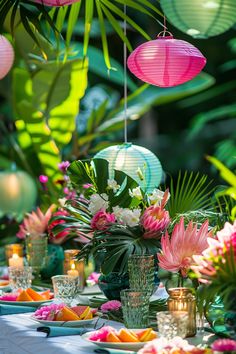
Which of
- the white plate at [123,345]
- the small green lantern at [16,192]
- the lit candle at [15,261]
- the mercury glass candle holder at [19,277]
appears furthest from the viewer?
the small green lantern at [16,192]

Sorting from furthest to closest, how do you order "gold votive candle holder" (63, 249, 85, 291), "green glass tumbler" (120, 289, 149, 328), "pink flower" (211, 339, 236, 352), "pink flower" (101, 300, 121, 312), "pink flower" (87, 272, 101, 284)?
"pink flower" (87, 272, 101, 284), "gold votive candle holder" (63, 249, 85, 291), "pink flower" (101, 300, 121, 312), "green glass tumbler" (120, 289, 149, 328), "pink flower" (211, 339, 236, 352)

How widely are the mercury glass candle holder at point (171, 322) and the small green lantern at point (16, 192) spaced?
3386 mm

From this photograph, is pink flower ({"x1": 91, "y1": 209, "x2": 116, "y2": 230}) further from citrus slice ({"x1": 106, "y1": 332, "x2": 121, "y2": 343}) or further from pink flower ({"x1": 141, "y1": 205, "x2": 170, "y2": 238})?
citrus slice ({"x1": 106, "y1": 332, "x2": 121, "y2": 343})

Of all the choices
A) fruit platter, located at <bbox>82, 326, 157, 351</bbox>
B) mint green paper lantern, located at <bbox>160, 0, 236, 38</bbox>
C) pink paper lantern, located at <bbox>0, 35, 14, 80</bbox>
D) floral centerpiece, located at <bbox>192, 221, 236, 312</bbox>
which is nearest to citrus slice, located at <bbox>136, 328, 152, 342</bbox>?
fruit platter, located at <bbox>82, 326, 157, 351</bbox>

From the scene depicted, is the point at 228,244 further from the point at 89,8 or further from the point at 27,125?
the point at 27,125

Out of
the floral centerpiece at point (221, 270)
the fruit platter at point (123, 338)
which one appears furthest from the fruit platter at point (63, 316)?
the floral centerpiece at point (221, 270)

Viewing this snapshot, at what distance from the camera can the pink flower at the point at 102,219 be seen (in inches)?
111

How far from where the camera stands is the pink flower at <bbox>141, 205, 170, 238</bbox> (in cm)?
271

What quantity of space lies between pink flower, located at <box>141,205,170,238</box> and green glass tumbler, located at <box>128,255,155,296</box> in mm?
141

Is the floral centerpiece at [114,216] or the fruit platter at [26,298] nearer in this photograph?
the floral centerpiece at [114,216]

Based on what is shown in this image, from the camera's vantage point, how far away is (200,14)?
364cm

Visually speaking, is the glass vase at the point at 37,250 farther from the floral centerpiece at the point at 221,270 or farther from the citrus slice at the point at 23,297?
the floral centerpiece at the point at 221,270

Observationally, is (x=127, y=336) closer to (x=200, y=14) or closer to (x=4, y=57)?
(x=4, y=57)

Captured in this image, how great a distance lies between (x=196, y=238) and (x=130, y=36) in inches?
366
